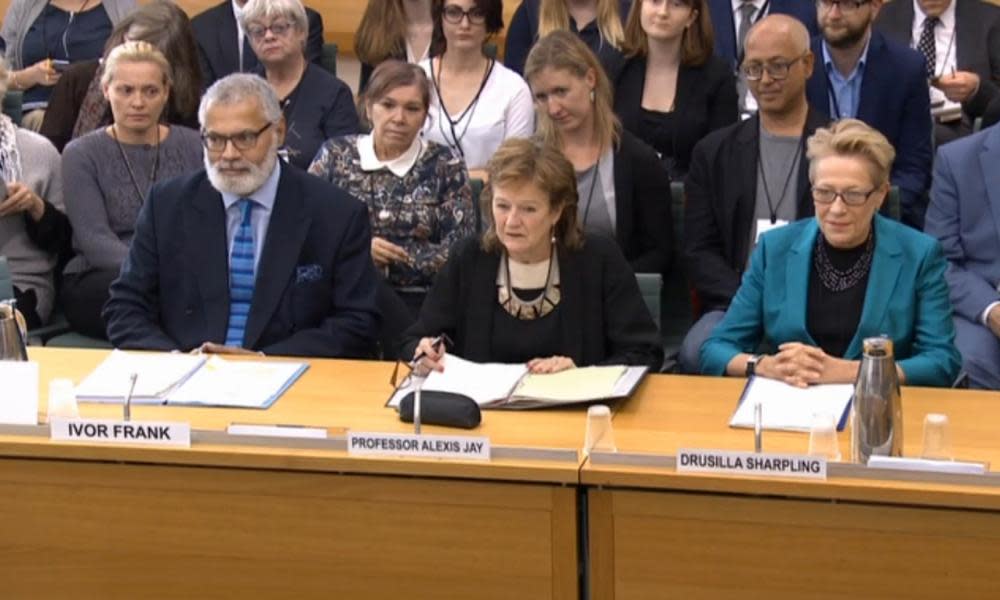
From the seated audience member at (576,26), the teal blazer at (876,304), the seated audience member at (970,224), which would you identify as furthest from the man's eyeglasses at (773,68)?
the teal blazer at (876,304)

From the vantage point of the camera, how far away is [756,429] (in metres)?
3.37

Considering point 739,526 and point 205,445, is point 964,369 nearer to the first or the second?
point 739,526

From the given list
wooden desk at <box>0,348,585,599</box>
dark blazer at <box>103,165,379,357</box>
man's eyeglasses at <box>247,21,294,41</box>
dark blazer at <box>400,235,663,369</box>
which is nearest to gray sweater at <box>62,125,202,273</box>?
man's eyeglasses at <box>247,21,294,41</box>

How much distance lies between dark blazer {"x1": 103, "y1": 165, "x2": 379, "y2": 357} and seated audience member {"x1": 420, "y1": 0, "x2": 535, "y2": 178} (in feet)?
4.06

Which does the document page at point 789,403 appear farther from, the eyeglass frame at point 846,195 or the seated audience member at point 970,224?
the seated audience member at point 970,224

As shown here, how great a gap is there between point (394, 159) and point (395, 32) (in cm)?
108

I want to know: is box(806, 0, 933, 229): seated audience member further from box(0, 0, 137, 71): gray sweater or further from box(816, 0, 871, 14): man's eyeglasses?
box(0, 0, 137, 71): gray sweater

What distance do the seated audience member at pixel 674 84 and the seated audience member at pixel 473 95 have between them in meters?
0.35

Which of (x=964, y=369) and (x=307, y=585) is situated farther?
(x=964, y=369)

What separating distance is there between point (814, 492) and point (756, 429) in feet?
0.69

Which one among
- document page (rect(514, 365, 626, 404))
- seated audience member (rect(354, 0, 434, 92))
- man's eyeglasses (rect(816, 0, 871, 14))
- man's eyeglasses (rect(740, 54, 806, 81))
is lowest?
document page (rect(514, 365, 626, 404))

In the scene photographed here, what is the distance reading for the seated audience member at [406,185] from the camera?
5.21 meters

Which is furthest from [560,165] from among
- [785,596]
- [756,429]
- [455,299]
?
[785,596]

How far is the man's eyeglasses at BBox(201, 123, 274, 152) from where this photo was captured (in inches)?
176
